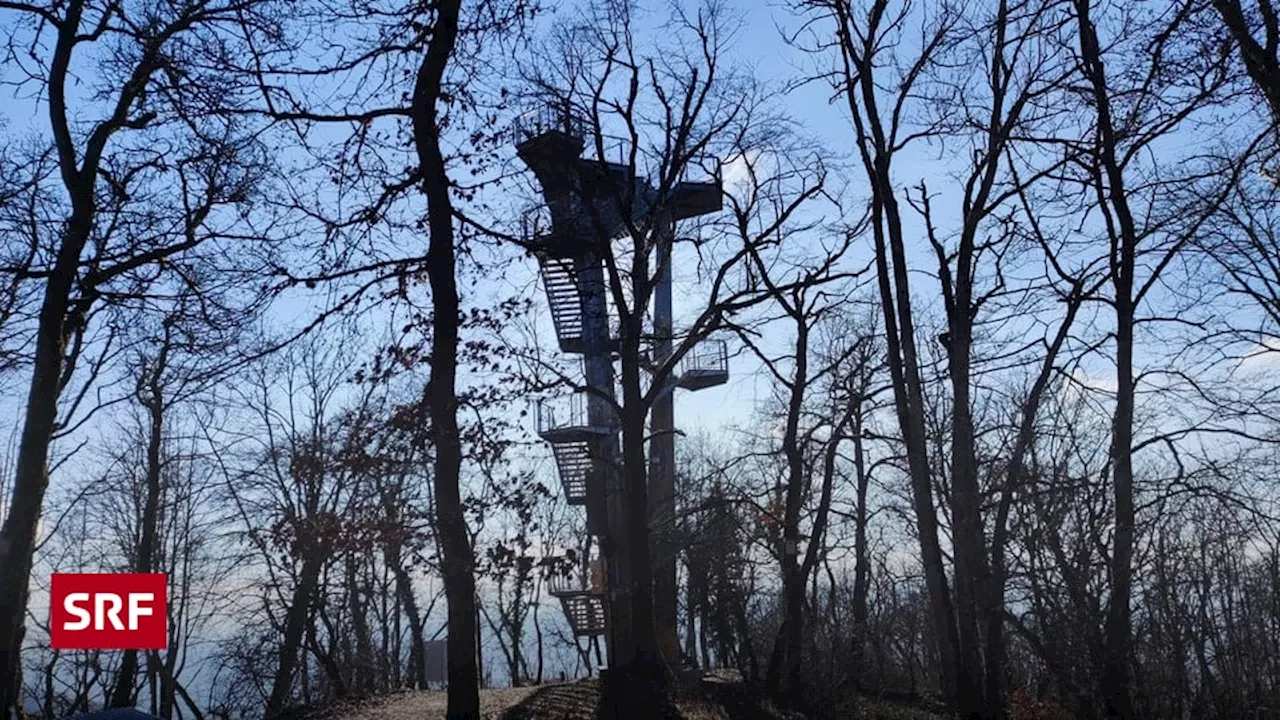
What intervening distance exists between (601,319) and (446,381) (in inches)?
Answer: 343

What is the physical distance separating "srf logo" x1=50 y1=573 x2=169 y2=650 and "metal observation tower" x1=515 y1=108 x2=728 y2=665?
4775 millimetres

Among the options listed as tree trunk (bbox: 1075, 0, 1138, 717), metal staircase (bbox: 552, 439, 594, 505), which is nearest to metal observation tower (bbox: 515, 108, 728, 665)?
metal staircase (bbox: 552, 439, 594, 505)

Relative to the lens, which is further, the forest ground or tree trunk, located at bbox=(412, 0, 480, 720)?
the forest ground

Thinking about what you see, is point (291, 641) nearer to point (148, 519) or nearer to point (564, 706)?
point (148, 519)

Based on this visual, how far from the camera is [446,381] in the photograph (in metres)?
13.4

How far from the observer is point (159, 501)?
121 feet

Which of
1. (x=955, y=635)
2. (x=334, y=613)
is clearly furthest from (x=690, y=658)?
(x=955, y=635)

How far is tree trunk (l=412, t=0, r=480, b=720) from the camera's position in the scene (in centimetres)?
1277

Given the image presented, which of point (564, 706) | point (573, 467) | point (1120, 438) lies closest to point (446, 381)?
point (564, 706)

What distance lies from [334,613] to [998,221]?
26.9 m

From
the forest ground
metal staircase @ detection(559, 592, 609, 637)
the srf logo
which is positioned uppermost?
the srf logo

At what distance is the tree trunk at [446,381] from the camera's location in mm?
12773

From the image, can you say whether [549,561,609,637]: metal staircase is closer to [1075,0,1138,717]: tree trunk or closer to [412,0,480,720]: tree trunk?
[1075,0,1138,717]: tree trunk

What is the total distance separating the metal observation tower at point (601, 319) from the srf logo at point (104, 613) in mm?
4775
